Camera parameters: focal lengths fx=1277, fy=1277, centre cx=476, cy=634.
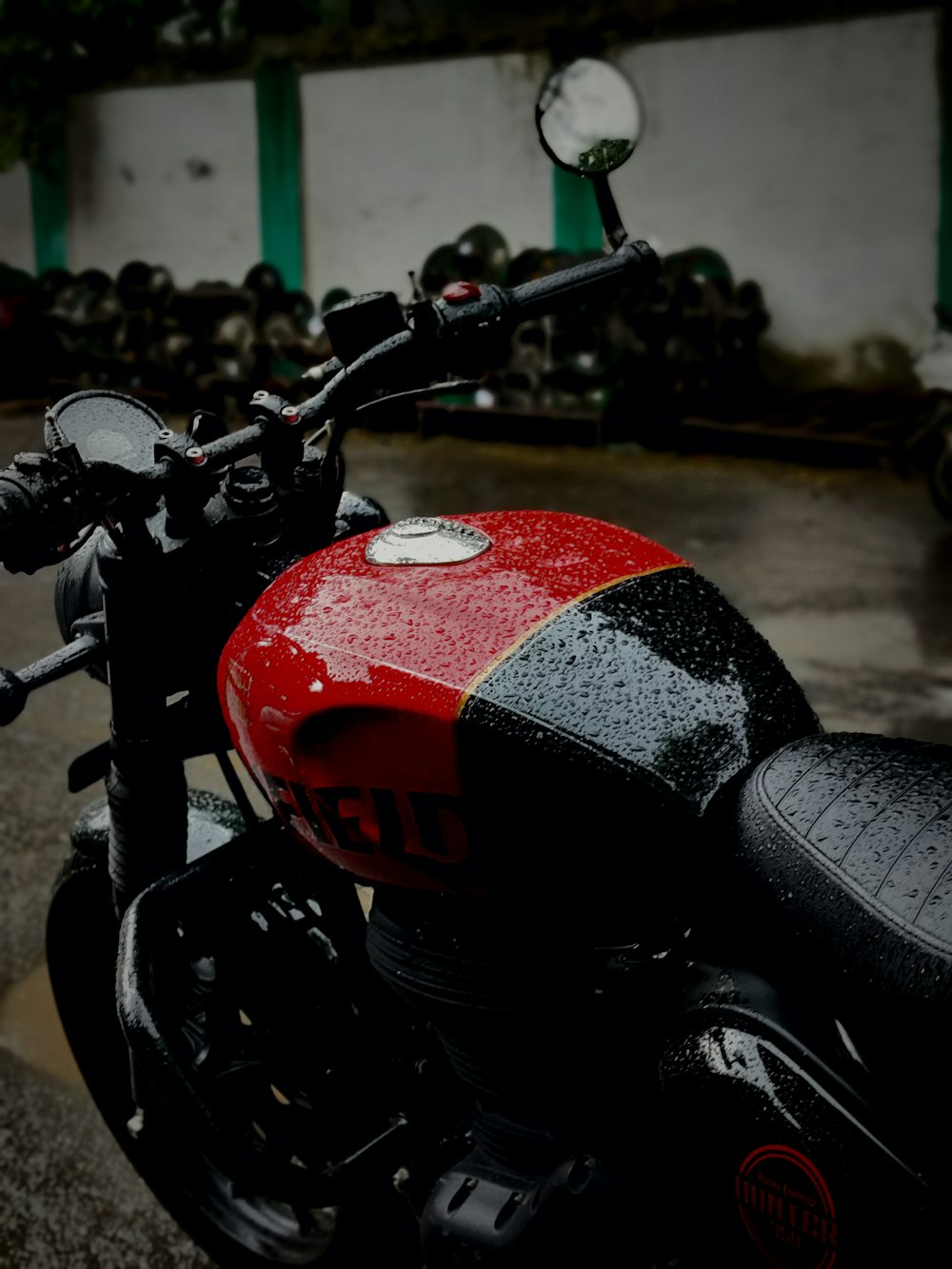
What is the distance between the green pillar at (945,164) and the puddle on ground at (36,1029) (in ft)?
21.1

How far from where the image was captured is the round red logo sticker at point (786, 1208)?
104 centimetres

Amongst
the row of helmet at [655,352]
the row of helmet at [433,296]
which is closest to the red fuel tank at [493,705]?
the row of helmet at [433,296]

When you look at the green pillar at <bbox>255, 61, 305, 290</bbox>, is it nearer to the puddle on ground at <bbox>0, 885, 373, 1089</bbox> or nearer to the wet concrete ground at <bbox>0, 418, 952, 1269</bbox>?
the wet concrete ground at <bbox>0, 418, 952, 1269</bbox>

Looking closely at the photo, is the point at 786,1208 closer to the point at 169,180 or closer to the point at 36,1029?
the point at 36,1029

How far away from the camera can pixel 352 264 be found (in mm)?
9719

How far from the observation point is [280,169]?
384 inches

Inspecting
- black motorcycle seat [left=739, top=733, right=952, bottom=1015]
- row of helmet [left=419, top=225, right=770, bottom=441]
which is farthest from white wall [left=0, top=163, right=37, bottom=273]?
black motorcycle seat [left=739, top=733, right=952, bottom=1015]

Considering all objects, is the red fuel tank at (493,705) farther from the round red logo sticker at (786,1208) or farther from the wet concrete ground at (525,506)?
the wet concrete ground at (525,506)

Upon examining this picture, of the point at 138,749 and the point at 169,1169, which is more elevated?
the point at 138,749

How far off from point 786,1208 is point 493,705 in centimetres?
49

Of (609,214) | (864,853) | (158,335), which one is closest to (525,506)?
(158,335)

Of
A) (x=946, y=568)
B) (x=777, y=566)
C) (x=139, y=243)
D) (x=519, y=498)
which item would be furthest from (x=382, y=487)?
(x=139, y=243)

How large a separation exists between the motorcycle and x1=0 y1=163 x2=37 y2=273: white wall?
35.8 feet

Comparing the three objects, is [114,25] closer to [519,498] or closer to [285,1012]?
[519,498]
